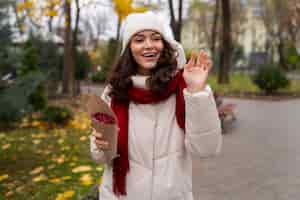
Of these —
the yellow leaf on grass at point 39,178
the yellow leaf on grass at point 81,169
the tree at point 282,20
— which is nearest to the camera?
the yellow leaf on grass at point 39,178

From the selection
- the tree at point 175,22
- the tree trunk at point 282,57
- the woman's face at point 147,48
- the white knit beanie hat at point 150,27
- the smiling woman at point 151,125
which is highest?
the tree at point 175,22

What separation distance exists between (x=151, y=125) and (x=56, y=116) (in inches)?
277

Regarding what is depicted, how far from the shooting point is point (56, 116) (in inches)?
327

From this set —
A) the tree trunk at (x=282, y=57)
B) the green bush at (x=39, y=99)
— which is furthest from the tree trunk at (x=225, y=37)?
the tree trunk at (x=282, y=57)

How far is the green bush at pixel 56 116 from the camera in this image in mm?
8312

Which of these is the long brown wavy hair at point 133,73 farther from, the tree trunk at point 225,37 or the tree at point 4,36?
the tree trunk at point 225,37

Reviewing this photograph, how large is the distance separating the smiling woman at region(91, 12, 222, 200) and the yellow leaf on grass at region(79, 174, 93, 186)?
102 inches

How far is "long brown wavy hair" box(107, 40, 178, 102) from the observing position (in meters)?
1.59

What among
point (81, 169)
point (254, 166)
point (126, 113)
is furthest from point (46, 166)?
point (126, 113)

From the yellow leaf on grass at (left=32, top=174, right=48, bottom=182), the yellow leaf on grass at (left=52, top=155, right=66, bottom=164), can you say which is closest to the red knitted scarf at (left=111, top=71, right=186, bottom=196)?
the yellow leaf on grass at (left=32, top=174, right=48, bottom=182)

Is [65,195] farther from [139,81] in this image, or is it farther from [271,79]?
[271,79]

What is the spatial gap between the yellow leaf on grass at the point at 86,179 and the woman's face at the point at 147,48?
9.32ft

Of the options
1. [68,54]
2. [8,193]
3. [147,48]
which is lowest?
[8,193]

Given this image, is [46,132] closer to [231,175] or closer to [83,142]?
[83,142]
